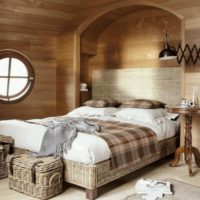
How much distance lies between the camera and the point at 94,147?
3135 millimetres

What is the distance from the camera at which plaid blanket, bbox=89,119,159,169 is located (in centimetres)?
343

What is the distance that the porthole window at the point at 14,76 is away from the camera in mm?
5617

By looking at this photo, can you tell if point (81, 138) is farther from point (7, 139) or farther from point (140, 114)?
point (140, 114)

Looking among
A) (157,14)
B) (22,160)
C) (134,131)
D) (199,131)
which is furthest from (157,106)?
(22,160)

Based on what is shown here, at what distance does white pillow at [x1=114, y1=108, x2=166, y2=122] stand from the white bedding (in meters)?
0.10

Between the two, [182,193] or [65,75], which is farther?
[65,75]

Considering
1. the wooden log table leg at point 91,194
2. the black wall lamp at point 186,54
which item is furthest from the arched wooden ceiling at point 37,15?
the wooden log table leg at point 91,194

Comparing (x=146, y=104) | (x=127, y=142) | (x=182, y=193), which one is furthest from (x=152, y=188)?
(x=146, y=104)

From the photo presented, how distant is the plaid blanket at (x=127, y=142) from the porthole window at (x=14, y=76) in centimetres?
216

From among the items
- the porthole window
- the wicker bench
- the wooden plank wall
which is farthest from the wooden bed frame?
the porthole window

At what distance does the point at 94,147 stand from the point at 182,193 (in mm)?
1062

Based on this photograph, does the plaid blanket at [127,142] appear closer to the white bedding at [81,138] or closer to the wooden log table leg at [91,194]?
the white bedding at [81,138]

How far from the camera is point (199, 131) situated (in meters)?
4.39

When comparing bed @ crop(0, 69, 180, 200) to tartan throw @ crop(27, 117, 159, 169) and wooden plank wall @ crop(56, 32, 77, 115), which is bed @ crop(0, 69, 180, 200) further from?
wooden plank wall @ crop(56, 32, 77, 115)
